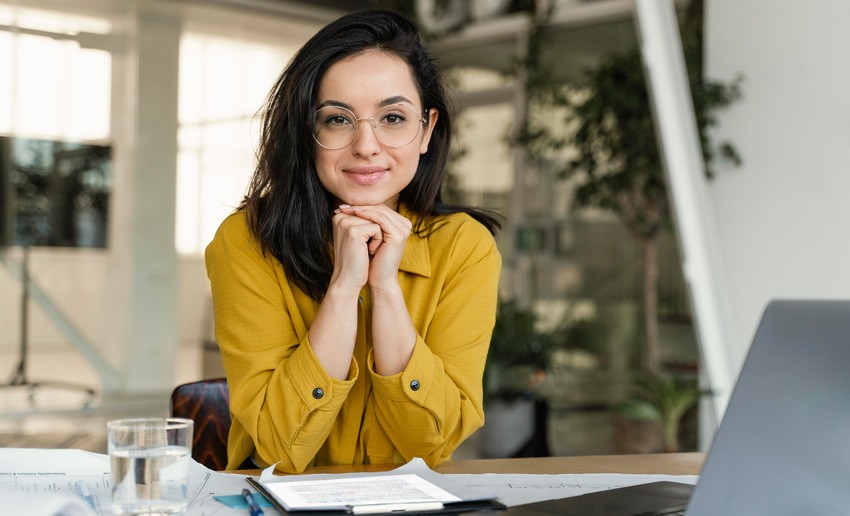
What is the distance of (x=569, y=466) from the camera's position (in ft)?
4.20

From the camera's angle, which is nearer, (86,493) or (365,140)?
(86,493)

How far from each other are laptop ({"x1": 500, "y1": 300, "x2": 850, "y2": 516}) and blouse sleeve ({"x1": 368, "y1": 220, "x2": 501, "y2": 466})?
1.89ft

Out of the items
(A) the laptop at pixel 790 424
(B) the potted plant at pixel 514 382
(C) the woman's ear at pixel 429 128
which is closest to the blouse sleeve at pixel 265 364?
(C) the woman's ear at pixel 429 128

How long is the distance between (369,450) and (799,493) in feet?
2.45

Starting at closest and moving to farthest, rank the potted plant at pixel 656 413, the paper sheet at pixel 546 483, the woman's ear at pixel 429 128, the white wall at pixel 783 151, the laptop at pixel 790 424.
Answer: the laptop at pixel 790 424, the paper sheet at pixel 546 483, the woman's ear at pixel 429 128, the white wall at pixel 783 151, the potted plant at pixel 656 413

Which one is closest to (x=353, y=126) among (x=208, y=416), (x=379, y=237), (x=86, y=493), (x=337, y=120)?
(x=337, y=120)

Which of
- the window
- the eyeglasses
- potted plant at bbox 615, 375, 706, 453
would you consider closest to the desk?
the eyeglasses

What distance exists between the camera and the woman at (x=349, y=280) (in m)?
1.35

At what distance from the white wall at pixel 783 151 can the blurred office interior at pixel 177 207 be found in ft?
2.33

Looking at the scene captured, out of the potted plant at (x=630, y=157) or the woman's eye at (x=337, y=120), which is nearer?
the woman's eye at (x=337, y=120)

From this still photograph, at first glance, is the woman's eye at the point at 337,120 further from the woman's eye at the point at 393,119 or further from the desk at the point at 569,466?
the desk at the point at 569,466

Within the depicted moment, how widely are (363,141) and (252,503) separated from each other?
24.4 inches

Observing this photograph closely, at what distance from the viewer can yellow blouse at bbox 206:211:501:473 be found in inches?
52.7

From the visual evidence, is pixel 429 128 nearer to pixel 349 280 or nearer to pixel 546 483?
pixel 349 280
